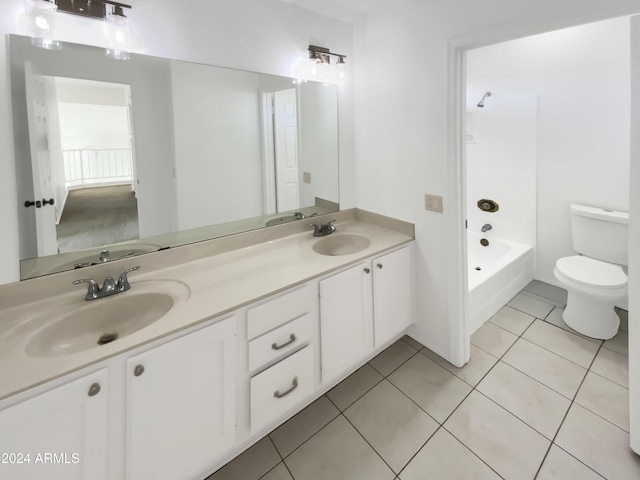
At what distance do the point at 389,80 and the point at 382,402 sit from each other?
1.90m

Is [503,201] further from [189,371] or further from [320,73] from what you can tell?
[189,371]

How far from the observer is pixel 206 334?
110cm

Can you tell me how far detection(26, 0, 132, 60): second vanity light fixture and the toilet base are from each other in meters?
2.98

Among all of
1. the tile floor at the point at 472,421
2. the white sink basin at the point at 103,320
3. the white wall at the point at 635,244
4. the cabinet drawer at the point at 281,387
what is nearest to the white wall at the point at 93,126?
the white sink basin at the point at 103,320

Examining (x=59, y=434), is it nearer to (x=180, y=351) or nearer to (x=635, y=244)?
(x=180, y=351)

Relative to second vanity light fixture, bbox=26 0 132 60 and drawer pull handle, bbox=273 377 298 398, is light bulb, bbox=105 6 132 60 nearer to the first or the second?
second vanity light fixture, bbox=26 0 132 60

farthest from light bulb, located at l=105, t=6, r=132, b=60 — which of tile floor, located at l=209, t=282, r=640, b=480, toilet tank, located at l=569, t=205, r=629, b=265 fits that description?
toilet tank, located at l=569, t=205, r=629, b=265

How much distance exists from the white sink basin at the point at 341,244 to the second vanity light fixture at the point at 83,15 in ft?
4.41

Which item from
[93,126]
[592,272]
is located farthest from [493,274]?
[93,126]

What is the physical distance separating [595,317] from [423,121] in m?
1.77

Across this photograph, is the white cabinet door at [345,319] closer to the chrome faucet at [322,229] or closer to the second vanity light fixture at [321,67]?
the chrome faucet at [322,229]

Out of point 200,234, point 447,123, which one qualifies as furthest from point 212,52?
point 447,123

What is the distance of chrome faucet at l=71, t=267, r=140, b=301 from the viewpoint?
1216 millimetres

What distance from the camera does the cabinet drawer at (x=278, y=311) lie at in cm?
124
